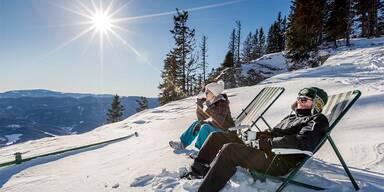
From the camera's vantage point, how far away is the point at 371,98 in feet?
27.5

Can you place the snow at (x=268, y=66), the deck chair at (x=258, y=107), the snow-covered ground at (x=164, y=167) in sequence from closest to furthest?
the snow-covered ground at (x=164, y=167) < the deck chair at (x=258, y=107) < the snow at (x=268, y=66)

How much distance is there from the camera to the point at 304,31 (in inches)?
1179

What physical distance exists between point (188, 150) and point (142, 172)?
1.47 meters

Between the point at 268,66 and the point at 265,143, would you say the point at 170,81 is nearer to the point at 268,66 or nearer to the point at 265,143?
the point at 268,66

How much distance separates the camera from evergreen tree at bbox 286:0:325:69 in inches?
1157

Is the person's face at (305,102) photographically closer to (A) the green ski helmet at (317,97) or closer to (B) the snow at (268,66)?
(A) the green ski helmet at (317,97)

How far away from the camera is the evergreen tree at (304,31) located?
2939 centimetres

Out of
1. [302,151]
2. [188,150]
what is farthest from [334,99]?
[188,150]

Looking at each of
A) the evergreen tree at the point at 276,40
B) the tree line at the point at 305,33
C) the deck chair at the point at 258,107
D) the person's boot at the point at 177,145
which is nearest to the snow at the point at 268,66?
the tree line at the point at 305,33

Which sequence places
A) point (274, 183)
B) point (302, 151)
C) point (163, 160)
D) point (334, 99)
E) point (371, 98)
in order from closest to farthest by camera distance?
point (302, 151) → point (274, 183) → point (334, 99) → point (163, 160) → point (371, 98)

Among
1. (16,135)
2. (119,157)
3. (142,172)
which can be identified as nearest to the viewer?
(142,172)

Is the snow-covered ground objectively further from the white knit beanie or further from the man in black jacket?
the white knit beanie

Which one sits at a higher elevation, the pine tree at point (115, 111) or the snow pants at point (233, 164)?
the snow pants at point (233, 164)

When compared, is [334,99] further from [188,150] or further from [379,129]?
[188,150]
